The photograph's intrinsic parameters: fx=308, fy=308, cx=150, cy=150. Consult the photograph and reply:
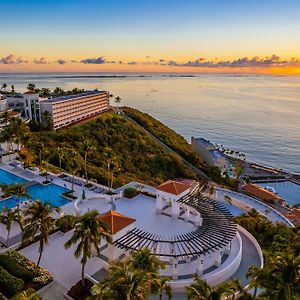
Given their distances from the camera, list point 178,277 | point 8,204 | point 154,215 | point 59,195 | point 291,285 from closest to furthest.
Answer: point 291,285 < point 178,277 < point 154,215 < point 8,204 < point 59,195

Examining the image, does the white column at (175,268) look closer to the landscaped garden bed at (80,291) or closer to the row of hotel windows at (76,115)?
the landscaped garden bed at (80,291)

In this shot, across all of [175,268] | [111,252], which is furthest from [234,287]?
[111,252]

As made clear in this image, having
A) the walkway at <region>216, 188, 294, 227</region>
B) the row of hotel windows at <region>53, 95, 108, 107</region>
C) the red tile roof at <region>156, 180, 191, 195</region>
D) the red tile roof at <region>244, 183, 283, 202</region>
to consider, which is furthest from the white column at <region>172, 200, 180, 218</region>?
the row of hotel windows at <region>53, 95, 108, 107</region>

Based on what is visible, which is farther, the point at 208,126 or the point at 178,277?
the point at 208,126

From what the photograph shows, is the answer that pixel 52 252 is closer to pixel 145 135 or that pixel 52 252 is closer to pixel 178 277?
pixel 178 277

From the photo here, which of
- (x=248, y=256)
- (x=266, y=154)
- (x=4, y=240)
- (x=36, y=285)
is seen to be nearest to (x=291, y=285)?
(x=248, y=256)

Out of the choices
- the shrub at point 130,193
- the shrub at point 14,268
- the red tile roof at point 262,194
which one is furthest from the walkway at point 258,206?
the shrub at point 14,268
